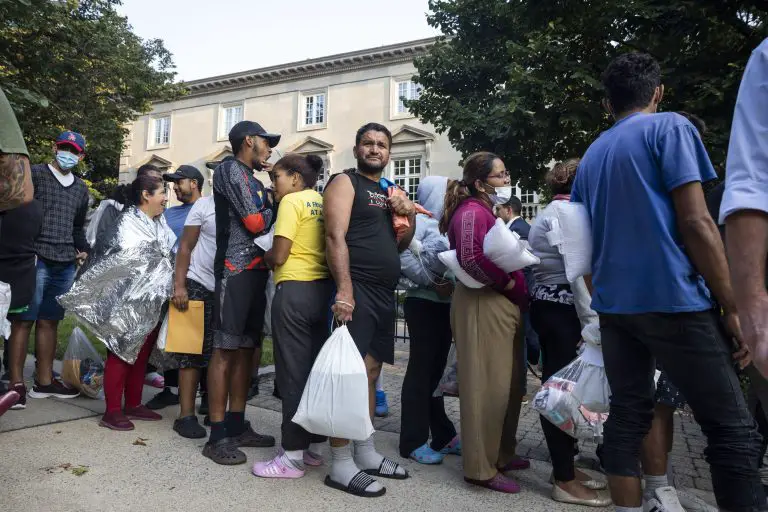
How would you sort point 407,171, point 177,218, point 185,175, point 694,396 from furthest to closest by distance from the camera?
point 407,171 < point 177,218 < point 185,175 < point 694,396

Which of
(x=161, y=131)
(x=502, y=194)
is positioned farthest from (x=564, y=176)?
(x=161, y=131)

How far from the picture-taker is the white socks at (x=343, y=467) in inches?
124

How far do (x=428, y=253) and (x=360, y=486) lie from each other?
5.14 feet

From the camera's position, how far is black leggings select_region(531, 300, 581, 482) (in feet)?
10.4

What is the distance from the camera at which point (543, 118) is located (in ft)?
36.5

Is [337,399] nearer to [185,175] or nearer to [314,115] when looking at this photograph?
[185,175]

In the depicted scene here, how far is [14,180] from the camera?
2.16 m

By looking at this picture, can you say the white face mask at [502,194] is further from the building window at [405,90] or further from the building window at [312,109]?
the building window at [312,109]

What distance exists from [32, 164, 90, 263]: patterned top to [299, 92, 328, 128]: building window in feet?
89.1

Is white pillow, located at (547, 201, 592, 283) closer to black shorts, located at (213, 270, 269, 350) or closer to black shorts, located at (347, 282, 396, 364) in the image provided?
black shorts, located at (347, 282, 396, 364)

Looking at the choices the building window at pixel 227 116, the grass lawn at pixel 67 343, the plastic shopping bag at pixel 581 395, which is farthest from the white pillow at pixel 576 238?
the building window at pixel 227 116

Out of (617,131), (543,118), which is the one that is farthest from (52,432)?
(543,118)

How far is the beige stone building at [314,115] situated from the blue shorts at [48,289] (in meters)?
22.0

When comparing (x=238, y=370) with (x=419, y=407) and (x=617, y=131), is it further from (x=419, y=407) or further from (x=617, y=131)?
(x=617, y=131)
